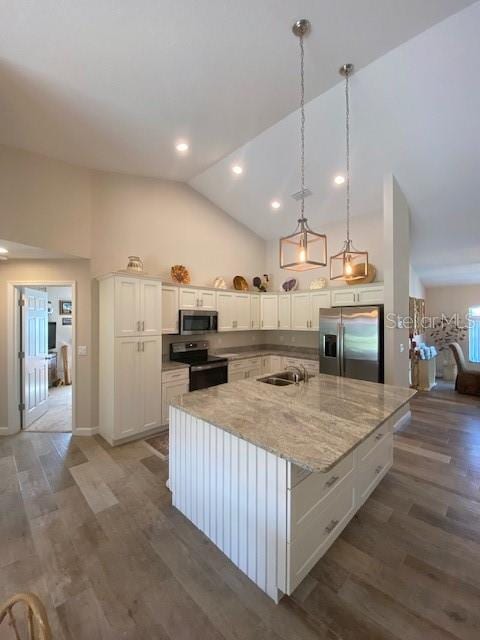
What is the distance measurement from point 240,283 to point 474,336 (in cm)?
673

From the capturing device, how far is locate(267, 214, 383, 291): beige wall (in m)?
4.80

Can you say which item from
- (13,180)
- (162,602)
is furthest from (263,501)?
(13,180)

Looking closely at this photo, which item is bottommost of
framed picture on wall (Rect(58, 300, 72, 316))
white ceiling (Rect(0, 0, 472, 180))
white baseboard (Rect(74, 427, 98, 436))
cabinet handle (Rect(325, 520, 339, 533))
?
white baseboard (Rect(74, 427, 98, 436))

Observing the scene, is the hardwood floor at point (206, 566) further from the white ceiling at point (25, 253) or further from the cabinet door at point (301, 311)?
the cabinet door at point (301, 311)

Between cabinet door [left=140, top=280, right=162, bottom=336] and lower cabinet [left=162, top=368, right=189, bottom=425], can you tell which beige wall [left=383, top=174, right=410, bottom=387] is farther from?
cabinet door [left=140, top=280, right=162, bottom=336]

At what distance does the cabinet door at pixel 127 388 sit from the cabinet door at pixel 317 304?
3147 mm

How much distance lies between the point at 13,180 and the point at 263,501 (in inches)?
162

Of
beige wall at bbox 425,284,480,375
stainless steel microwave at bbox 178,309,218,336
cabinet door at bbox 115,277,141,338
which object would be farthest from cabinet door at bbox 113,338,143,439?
beige wall at bbox 425,284,480,375

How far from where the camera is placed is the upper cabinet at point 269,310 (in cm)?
580

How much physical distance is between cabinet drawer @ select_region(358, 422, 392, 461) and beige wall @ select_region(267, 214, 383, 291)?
286 cm

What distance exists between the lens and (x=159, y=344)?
396cm

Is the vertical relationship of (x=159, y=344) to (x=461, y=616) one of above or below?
above

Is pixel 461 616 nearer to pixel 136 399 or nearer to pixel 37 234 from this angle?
pixel 136 399

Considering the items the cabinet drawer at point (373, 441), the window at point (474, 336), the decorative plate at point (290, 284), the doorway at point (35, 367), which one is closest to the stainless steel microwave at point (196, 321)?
the doorway at point (35, 367)
